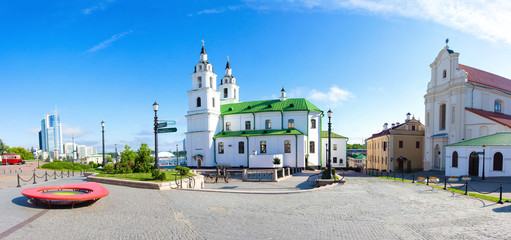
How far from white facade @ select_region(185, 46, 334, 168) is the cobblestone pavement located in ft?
71.7

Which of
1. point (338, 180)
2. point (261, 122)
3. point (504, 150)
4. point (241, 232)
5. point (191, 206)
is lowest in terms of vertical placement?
point (241, 232)

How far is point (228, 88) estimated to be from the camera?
49125 millimetres

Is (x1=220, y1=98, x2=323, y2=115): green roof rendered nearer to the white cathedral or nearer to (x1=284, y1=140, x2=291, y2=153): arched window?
the white cathedral

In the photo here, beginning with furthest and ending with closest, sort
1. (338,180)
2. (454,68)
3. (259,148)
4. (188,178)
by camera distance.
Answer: (259,148)
(454,68)
(338,180)
(188,178)

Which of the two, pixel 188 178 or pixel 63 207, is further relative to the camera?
pixel 188 178

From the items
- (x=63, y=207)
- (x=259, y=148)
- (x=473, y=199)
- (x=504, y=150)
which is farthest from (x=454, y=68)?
(x=63, y=207)

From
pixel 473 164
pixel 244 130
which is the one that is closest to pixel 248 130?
pixel 244 130

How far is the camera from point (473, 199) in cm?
1152

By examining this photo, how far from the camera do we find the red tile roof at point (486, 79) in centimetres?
2991

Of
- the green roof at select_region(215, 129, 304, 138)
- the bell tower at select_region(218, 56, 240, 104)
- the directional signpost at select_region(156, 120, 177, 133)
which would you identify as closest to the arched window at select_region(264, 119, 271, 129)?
the green roof at select_region(215, 129, 304, 138)

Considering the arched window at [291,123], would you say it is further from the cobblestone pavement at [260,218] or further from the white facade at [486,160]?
the cobblestone pavement at [260,218]

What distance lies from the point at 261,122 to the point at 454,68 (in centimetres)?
2679

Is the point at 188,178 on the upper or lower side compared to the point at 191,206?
upper

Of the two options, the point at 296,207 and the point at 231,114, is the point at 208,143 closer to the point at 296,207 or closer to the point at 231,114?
the point at 231,114
